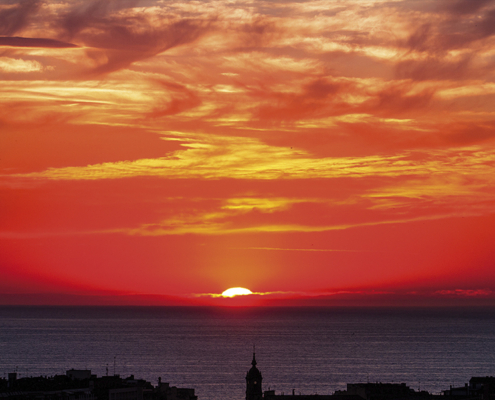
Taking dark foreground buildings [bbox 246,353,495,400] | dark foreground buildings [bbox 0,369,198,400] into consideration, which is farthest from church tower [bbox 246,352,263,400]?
dark foreground buildings [bbox 0,369,198,400]

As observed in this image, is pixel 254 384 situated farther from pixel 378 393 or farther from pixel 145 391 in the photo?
pixel 378 393

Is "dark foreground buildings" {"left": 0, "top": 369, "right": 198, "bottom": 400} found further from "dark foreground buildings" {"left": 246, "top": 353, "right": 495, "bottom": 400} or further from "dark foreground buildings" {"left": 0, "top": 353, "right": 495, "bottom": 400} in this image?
"dark foreground buildings" {"left": 246, "top": 353, "right": 495, "bottom": 400}

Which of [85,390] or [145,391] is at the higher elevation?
[85,390]

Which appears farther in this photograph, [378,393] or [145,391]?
[378,393]

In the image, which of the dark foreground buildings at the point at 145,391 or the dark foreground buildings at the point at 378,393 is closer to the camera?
the dark foreground buildings at the point at 145,391

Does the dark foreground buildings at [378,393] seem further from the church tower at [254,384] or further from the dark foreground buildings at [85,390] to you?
the dark foreground buildings at [85,390]

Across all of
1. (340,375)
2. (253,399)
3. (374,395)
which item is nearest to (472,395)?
(374,395)

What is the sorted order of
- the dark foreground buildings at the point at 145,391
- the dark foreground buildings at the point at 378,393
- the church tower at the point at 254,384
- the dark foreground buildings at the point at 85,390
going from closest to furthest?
the dark foreground buildings at the point at 85,390 → the dark foreground buildings at the point at 145,391 → the church tower at the point at 254,384 → the dark foreground buildings at the point at 378,393

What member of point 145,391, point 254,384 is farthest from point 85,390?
point 254,384

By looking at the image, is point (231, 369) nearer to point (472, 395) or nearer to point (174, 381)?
point (174, 381)

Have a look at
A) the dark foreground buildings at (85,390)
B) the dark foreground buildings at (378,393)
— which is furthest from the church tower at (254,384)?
the dark foreground buildings at (85,390)

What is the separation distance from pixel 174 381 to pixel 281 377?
79.8 feet

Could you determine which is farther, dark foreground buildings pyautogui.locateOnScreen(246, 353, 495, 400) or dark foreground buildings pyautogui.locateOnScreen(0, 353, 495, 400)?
dark foreground buildings pyautogui.locateOnScreen(246, 353, 495, 400)

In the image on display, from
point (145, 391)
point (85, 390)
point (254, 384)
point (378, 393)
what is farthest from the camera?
point (378, 393)
